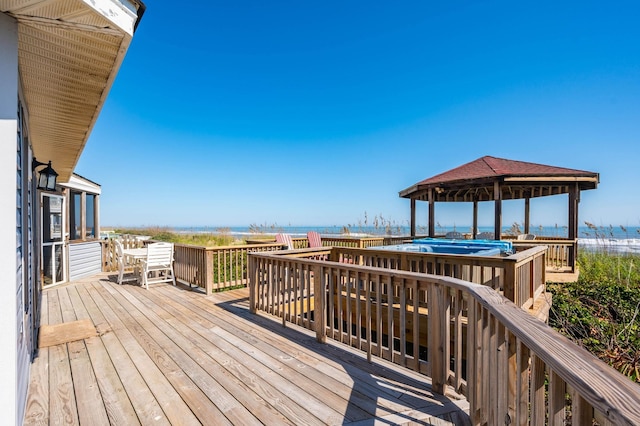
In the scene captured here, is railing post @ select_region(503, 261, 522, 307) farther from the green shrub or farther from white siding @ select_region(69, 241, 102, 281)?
white siding @ select_region(69, 241, 102, 281)

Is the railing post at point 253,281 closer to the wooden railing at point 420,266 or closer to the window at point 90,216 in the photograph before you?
the wooden railing at point 420,266

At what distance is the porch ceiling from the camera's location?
1504 millimetres

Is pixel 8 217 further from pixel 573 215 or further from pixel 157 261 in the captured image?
pixel 573 215

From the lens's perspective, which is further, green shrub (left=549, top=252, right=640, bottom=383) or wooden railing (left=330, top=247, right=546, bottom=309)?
green shrub (left=549, top=252, right=640, bottom=383)

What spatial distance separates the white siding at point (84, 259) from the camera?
6.79 metres

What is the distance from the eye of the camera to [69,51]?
6.02 feet

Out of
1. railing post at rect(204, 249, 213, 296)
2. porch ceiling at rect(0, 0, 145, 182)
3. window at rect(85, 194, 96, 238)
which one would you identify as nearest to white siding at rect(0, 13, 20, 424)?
porch ceiling at rect(0, 0, 145, 182)

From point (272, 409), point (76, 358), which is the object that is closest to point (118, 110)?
point (76, 358)

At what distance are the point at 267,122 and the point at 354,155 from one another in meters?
11.1

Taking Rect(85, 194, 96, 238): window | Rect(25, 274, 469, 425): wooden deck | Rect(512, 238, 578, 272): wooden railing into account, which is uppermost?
Rect(85, 194, 96, 238): window

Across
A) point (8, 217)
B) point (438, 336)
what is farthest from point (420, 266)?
point (8, 217)

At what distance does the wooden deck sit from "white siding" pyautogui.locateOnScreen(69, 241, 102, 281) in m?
3.51

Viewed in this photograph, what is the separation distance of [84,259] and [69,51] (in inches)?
285

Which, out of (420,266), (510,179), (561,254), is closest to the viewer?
(420,266)
